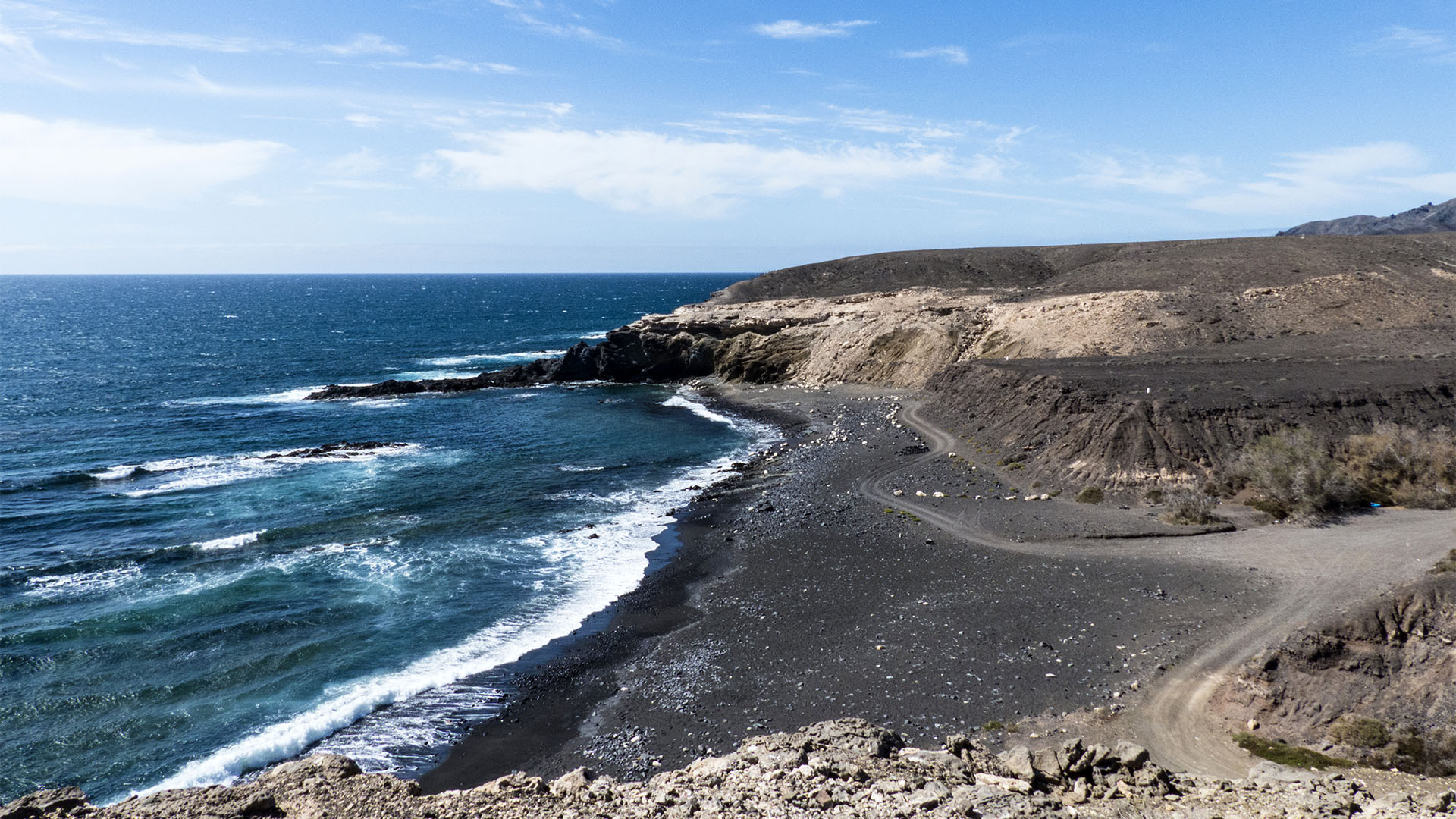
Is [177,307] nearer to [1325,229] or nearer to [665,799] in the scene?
[665,799]

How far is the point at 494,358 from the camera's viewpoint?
304 feet

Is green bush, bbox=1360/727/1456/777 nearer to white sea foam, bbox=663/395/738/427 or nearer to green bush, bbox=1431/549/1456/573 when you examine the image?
green bush, bbox=1431/549/1456/573

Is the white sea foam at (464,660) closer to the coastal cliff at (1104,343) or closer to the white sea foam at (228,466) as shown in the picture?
the coastal cliff at (1104,343)


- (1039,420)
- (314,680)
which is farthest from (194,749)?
(1039,420)

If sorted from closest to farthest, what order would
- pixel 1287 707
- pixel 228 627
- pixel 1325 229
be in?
pixel 1287 707, pixel 228 627, pixel 1325 229

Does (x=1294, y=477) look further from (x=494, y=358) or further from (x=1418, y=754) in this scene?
(x=494, y=358)

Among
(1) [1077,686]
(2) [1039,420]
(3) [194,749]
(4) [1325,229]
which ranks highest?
(4) [1325,229]

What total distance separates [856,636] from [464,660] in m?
11.4

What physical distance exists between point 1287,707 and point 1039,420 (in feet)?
79.8

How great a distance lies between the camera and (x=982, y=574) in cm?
2644

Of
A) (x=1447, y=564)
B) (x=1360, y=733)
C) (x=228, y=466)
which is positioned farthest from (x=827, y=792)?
(x=228, y=466)

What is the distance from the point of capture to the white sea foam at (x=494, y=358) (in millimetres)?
89000

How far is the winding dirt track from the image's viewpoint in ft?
55.4

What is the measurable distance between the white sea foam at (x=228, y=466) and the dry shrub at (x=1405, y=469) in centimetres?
4675
